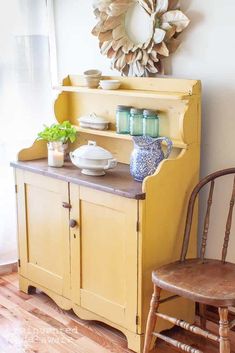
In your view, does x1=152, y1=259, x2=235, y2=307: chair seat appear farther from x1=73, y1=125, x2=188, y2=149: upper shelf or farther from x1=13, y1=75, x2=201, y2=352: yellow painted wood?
x1=73, y1=125, x2=188, y2=149: upper shelf

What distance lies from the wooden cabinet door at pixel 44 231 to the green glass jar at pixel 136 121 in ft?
1.46

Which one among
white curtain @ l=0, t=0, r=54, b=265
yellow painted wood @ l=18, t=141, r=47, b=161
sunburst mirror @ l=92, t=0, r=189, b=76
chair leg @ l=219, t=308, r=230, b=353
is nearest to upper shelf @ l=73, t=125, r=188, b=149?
yellow painted wood @ l=18, t=141, r=47, b=161

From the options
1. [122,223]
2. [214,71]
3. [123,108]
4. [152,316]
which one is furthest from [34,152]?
[152,316]

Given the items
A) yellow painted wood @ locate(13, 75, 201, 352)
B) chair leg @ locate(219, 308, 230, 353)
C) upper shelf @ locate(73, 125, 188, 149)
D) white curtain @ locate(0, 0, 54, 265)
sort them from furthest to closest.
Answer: white curtain @ locate(0, 0, 54, 265)
upper shelf @ locate(73, 125, 188, 149)
yellow painted wood @ locate(13, 75, 201, 352)
chair leg @ locate(219, 308, 230, 353)

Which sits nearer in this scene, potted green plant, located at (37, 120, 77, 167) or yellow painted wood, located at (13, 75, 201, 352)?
yellow painted wood, located at (13, 75, 201, 352)

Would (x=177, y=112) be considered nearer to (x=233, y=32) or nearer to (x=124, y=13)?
(x=233, y=32)

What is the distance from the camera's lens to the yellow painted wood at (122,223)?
236cm

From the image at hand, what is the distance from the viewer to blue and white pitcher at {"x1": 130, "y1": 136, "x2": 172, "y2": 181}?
7.95ft

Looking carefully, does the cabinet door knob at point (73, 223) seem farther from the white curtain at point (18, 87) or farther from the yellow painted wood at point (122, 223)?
the white curtain at point (18, 87)

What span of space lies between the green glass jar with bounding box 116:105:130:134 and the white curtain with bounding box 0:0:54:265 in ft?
2.63

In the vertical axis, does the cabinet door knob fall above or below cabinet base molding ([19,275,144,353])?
above

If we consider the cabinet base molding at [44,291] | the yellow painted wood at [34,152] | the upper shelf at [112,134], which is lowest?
the cabinet base molding at [44,291]

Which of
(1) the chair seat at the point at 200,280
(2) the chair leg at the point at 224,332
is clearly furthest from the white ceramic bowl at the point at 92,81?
(2) the chair leg at the point at 224,332

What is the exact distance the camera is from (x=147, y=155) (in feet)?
7.95
